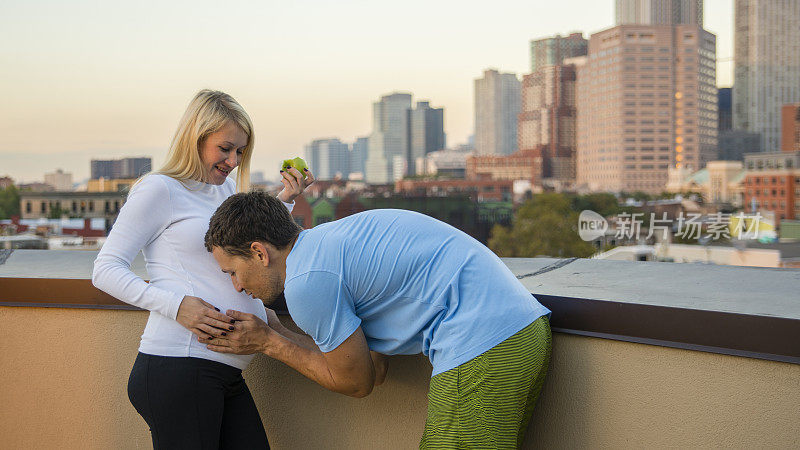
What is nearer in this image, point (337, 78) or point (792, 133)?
point (337, 78)

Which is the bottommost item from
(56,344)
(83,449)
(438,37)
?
(83,449)

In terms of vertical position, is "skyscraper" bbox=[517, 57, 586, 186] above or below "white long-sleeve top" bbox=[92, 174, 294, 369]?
above

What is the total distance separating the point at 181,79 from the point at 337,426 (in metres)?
74.1

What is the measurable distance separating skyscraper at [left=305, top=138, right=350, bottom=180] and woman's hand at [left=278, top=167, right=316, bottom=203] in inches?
5740

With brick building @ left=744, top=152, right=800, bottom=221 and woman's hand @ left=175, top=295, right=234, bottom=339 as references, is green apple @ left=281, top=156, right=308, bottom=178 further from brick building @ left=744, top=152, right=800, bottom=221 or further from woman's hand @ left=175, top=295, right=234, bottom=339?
brick building @ left=744, top=152, right=800, bottom=221

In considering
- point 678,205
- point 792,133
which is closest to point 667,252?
point 678,205

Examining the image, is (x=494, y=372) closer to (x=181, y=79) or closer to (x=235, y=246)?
(x=235, y=246)

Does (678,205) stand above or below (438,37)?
below

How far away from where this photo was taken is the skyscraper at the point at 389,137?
15375cm

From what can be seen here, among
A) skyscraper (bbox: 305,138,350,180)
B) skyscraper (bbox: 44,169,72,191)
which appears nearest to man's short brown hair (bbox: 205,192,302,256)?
skyscraper (bbox: 44,169,72,191)

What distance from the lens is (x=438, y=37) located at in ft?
318

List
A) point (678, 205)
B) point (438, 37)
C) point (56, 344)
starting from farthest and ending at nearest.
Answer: point (438, 37)
point (678, 205)
point (56, 344)

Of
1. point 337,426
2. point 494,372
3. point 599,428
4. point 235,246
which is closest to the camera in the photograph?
point 494,372

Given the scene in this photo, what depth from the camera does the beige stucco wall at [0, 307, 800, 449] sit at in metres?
1.21
